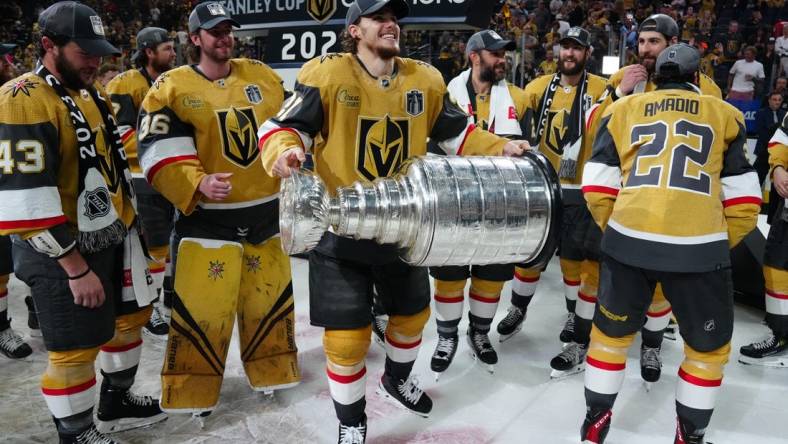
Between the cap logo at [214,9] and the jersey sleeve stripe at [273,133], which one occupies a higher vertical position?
the cap logo at [214,9]

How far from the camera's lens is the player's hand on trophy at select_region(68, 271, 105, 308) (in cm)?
235

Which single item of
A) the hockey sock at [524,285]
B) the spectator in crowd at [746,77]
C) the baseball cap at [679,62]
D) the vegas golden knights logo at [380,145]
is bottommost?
the hockey sock at [524,285]

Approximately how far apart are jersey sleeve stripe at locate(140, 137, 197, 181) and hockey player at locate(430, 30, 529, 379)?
1.44 m

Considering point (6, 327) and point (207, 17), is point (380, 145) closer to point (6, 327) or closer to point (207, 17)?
point (207, 17)

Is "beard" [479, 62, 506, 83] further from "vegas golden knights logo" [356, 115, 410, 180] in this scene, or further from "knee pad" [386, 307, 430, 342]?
"knee pad" [386, 307, 430, 342]

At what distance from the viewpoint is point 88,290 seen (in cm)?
237

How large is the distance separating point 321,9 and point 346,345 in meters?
3.46

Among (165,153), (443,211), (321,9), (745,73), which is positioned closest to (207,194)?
(165,153)

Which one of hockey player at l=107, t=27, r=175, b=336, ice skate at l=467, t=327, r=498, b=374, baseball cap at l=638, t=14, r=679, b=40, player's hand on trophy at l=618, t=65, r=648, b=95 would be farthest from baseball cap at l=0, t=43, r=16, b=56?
baseball cap at l=638, t=14, r=679, b=40

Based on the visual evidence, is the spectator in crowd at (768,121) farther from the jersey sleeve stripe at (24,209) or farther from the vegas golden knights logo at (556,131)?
the jersey sleeve stripe at (24,209)

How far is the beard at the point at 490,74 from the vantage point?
12.4 feet

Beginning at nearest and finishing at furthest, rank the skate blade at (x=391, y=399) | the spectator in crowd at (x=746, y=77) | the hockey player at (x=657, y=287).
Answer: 1. the skate blade at (x=391, y=399)
2. the hockey player at (x=657, y=287)
3. the spectator in crowd at (x=746, y=77)

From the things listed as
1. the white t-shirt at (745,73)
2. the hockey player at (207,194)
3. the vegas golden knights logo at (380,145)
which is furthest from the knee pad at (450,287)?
the white t-shirt at (745,73)

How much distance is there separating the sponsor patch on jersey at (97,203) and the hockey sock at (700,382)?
2.33m
